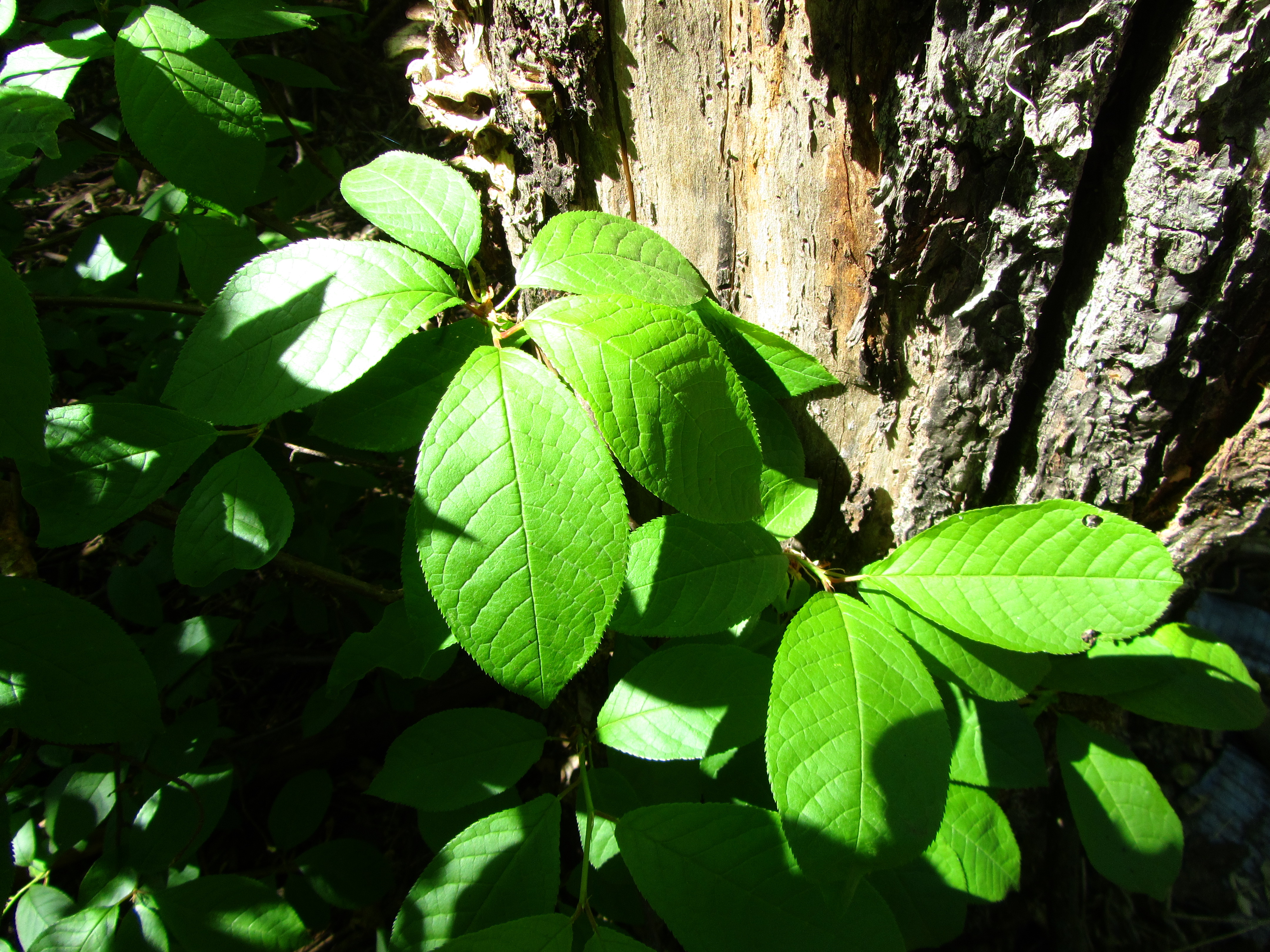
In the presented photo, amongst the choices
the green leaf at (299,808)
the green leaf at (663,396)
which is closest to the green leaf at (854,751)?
the green leaf at (663,396)

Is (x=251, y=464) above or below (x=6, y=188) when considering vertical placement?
below

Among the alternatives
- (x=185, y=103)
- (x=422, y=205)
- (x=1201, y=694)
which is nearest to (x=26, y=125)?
(x=185, y=103)

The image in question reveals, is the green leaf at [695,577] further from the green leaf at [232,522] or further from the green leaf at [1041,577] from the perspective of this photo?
the green leaf at [232,522]

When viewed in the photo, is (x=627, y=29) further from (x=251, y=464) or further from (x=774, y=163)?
(x=251, y=464)

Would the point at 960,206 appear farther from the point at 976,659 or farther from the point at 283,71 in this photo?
the point at 283,71

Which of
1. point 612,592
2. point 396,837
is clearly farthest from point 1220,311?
point 396,837

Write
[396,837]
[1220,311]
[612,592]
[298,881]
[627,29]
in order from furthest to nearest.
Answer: [396,837] < [298,881] < [627,29] < [1220,311] < [612,592]

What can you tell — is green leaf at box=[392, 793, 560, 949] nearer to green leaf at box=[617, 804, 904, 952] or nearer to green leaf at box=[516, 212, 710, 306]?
green leaf at box=[617, 804, 904, 952]
